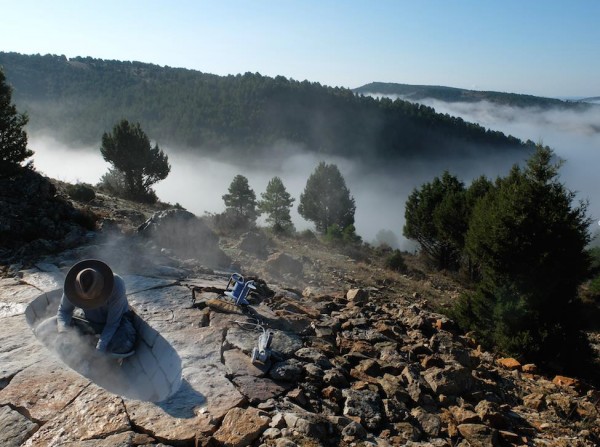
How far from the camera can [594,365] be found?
928cm

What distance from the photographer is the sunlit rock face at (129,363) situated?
5.26 meters

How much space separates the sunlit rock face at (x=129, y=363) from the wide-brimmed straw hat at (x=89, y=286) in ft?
1.88

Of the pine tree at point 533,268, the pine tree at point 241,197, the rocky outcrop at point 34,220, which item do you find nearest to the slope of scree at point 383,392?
the rocky outcrop at point 34,220

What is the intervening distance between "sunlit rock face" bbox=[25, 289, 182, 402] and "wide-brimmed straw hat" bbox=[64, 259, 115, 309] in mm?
573

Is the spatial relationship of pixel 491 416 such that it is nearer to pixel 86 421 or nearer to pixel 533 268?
pixel 86 421

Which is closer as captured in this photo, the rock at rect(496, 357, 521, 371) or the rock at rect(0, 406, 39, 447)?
the rock at rect(0, 406, 39, 447)

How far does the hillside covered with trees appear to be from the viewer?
125 metres

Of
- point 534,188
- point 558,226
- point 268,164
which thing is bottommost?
point 268,164

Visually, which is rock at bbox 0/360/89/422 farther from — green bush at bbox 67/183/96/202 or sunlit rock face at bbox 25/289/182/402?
green bush at bbox 67/183/96/202

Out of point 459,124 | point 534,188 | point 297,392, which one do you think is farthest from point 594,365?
point 459,124

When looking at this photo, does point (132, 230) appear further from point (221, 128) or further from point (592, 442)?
point (221, 128)

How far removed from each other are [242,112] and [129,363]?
12971 centimetres

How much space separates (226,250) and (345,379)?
1006 cm

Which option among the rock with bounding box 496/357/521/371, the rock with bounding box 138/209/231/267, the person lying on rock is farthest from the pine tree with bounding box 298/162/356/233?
the person lying on rock
